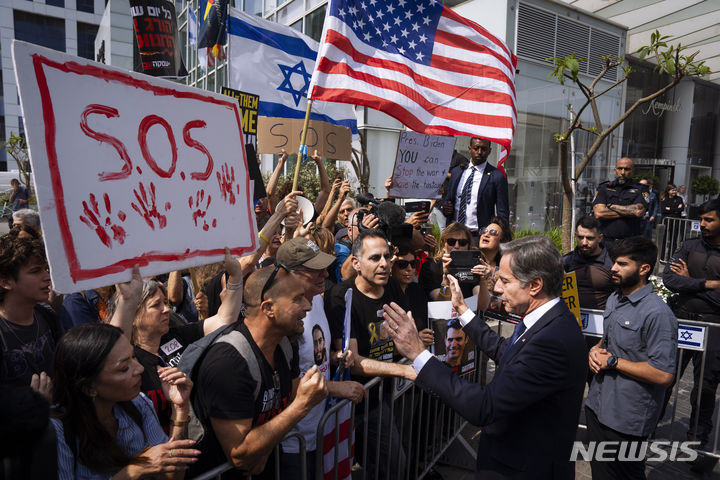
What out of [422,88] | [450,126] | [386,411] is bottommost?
[386,411]

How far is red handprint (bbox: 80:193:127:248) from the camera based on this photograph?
166 centimetres

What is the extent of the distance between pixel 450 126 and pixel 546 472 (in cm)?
318

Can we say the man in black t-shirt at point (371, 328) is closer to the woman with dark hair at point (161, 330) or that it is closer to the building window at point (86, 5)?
the woman with dark hair at point (161, 330)

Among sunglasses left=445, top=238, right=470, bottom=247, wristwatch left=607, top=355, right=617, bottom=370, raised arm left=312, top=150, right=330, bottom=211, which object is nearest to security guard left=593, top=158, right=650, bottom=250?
sunglasses left=445, top=238, right=470, bottom=247

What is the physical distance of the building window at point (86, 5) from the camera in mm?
53406

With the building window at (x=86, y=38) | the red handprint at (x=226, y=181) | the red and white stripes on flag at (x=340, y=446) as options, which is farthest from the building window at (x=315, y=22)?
the building window at (x=86, y=38)

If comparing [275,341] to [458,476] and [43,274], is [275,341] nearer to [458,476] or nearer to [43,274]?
[43,274]

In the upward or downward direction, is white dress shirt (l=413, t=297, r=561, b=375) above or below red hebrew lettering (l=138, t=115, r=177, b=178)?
below

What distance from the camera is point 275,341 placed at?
228cm

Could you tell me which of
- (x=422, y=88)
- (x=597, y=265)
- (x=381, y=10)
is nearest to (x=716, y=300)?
(x=597, y=265)

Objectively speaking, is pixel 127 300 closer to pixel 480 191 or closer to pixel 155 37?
pixel 480 191

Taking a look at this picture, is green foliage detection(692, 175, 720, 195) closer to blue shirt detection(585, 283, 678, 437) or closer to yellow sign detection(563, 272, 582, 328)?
yellow sign detection(563, 272, 582, 328)

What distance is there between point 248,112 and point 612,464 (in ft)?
13.7

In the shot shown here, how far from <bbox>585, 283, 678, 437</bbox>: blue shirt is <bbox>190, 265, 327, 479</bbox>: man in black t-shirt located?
2.22 m
